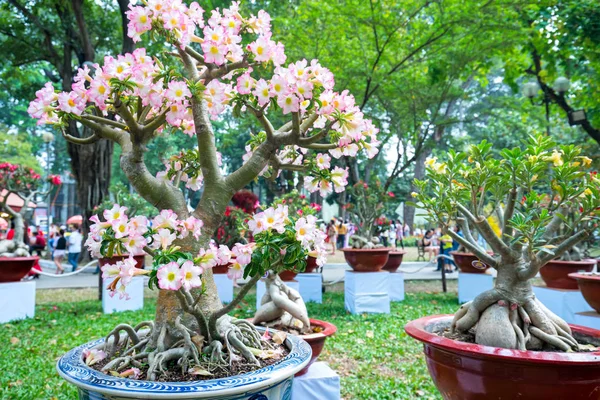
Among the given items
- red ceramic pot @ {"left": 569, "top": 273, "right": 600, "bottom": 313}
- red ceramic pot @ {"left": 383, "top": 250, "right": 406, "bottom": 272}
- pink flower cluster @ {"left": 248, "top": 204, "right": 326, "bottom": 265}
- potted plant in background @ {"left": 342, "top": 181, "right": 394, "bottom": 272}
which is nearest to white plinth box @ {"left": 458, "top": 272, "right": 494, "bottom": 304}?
red ceramic pot @ {"left": 383, "top": 250, "right": 406, "bottom": 272}

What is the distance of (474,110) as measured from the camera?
20828 millimetres

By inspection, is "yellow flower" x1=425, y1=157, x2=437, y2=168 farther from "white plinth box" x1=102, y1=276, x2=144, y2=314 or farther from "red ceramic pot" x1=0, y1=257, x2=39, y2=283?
"red ceramic pot" x1=0, y1=257, x2=39, y2=283

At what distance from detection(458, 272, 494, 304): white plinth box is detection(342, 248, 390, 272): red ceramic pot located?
68.2 inches

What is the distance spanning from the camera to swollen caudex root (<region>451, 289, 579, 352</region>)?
2.18 meters

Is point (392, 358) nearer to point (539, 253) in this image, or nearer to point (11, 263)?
point (539, 253)

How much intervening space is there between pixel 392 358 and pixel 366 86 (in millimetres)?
6585

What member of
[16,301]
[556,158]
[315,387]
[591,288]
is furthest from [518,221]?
[16,301]

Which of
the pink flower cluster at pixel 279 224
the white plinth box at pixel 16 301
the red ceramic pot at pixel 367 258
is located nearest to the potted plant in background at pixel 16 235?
the white plinth box at pixel 16 301

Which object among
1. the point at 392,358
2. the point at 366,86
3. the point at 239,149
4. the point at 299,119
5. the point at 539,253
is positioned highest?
the point at 239,149

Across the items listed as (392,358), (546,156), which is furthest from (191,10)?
(392,358)

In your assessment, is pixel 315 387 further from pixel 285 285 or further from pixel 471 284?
pixel 471 284

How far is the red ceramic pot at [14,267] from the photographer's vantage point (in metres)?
5.66

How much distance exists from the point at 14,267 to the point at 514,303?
19.7 feet

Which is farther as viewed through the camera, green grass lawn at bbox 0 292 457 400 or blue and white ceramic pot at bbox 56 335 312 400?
green grass lawn at bbox 0 292 457 400
